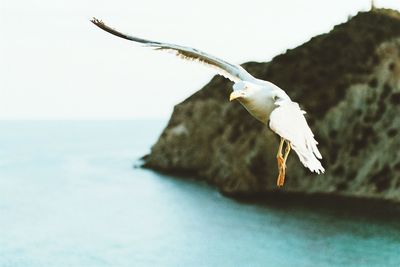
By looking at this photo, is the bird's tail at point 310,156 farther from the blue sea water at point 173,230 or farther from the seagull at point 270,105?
the blue sea water at point 173,230

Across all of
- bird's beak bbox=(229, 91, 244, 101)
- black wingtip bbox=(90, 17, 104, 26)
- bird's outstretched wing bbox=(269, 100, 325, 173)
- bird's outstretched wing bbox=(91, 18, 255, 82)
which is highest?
black wingtip bbox=(90, 17, 104, 26)

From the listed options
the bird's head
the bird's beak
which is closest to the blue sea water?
the bird's head

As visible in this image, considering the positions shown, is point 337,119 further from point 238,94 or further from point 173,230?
point 238,94

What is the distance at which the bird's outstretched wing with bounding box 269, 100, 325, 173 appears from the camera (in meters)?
10.5

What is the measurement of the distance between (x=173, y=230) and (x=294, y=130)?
67091 mm

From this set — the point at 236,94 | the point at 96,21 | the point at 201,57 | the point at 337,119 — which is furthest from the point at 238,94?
the point at 337,119

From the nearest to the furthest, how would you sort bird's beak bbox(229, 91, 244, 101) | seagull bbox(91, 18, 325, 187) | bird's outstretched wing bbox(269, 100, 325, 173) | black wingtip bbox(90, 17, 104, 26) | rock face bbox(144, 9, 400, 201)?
bird's outstretched wing bbox(269, 100, 325, 173), seagull bbox(91, 18, 325, 187), bird's beak bbox(229, 91, 244, 101), black wingtip bbox(90, 17, 104, 26), rock face bbox(144, 9, 400, 201)

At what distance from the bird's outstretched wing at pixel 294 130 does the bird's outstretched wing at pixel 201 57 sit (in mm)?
4177

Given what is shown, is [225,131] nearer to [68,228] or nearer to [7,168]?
[68,228]

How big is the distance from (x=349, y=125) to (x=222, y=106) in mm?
24530

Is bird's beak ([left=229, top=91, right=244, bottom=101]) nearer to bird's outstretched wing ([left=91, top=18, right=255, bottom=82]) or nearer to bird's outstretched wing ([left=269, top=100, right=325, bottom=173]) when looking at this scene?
bird's outstretched wing ([left=269, top=100, right=325, bottom=173])

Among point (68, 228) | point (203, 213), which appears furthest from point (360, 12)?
point (68, 228)

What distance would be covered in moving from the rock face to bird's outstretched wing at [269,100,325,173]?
6447cm

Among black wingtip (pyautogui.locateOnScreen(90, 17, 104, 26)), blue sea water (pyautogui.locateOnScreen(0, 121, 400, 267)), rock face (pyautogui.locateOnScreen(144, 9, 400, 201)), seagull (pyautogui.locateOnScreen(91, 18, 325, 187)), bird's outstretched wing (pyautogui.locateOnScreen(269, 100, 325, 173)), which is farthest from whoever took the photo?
rock face (pyautogui.locateOnScreen(144, 9, 400, 201))
